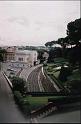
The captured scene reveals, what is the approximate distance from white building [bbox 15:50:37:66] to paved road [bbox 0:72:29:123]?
0.46m

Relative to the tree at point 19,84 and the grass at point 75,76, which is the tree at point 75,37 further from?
the tree at point 19,84

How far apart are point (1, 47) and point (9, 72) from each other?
0.49 metres

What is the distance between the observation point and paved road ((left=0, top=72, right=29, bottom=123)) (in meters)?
4.57

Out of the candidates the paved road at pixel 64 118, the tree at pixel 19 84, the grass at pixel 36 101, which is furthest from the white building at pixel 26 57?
the paved road at pixel 64 118

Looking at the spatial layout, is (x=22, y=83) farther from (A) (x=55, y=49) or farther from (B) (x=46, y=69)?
(A) (x=55, y=49)

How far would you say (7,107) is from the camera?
524 cm

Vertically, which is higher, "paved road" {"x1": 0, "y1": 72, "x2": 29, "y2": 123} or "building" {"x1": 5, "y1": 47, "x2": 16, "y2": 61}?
"building" {"x1": 5, "y1": 47, "x2": 16, "y2": 61}

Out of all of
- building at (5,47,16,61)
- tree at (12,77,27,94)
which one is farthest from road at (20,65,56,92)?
building at (5,47,16,61)

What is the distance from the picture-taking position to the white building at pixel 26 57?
219 inches

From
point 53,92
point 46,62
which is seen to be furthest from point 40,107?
point 46,62

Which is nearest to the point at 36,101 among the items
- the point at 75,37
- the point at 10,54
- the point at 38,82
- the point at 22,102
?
the point at 22,102

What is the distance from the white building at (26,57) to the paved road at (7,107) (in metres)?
0.46

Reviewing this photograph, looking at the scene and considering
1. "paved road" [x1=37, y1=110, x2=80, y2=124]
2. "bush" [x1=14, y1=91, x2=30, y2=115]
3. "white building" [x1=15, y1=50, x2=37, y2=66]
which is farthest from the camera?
"white building" [x1=15, y1=50, x2=37, y2=66]

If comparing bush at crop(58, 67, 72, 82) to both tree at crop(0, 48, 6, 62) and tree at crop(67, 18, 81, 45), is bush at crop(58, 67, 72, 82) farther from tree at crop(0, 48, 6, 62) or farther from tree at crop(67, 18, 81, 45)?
tree at crop(0, 48, 6, 62)
